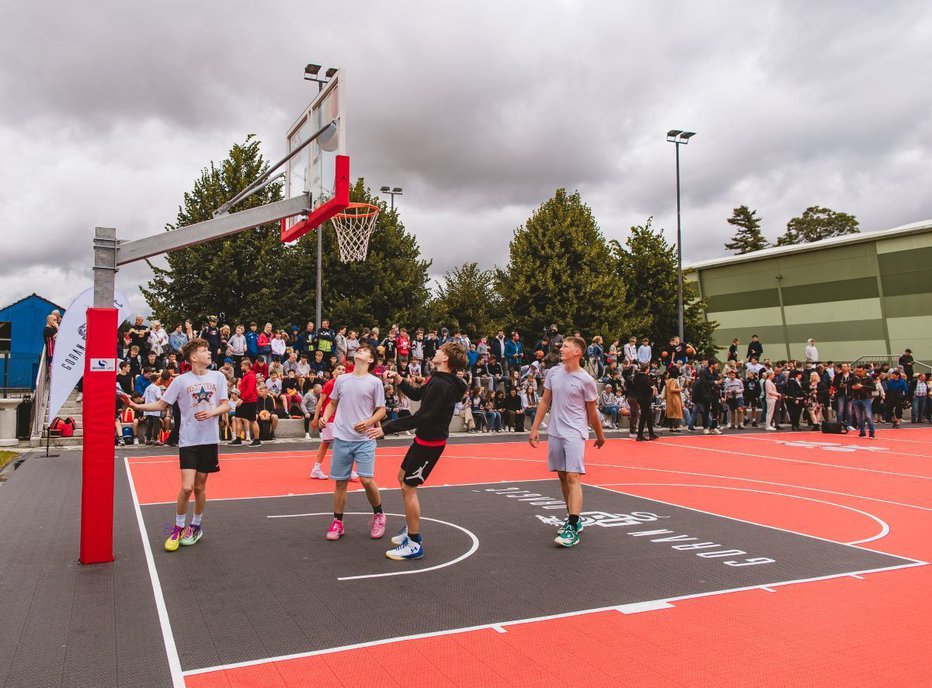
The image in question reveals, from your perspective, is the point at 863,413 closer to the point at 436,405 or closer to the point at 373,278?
the point at 436,405

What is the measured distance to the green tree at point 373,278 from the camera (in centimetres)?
3278

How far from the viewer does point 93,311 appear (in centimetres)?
659

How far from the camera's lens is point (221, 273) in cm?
3025

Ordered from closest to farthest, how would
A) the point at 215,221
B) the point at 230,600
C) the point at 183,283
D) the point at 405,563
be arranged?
the point at 230,600 < the point at 405,563 < the point at 215,221 < the point at 183,283

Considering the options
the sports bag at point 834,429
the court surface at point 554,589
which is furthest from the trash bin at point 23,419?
the sports bag at point 834,429

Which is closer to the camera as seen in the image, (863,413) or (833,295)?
(863,413)

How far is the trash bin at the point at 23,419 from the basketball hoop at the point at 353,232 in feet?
29.3

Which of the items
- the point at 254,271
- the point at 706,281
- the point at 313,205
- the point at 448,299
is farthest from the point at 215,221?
the point at 706,281

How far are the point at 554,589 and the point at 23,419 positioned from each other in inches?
643

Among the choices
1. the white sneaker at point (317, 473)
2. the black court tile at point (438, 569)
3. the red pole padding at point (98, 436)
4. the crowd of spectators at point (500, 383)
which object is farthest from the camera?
the crowd of spectators at point (500, 383)

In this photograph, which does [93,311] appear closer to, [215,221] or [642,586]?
[215,221]

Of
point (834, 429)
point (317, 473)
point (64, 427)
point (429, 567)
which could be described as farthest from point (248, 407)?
point (834, 429)

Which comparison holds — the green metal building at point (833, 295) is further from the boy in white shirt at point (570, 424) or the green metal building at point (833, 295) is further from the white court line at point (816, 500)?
the boy in white shirt at point (570, 424)

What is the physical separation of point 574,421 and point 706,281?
45.3m
